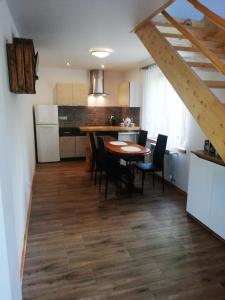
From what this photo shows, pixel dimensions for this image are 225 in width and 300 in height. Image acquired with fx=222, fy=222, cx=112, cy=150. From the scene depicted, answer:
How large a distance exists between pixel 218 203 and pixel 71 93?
464 centimetres

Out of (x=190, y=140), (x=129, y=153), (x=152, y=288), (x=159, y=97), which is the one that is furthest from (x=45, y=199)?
(x=159, y=97)

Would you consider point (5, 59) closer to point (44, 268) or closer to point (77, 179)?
point (44, 268)

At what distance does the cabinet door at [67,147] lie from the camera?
19.6ft

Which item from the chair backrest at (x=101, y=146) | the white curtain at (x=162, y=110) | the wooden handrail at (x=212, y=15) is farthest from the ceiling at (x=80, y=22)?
the chair backrest at (x=101, y=146)

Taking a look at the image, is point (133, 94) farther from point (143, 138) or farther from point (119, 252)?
point (119, 252)

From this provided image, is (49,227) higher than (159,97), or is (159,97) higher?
(159,97)

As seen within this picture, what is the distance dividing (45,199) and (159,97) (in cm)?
296

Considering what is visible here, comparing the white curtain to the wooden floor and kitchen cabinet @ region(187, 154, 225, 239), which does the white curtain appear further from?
the wooden floor

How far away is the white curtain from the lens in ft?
13.0

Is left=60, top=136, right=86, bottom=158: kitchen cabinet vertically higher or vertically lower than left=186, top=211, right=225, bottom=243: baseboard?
higher

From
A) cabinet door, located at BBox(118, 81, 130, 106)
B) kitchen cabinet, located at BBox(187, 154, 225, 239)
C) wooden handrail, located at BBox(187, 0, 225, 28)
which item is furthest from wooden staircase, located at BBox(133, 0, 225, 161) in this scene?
cabinet door, located at BBox(118, 81, 130, 106)

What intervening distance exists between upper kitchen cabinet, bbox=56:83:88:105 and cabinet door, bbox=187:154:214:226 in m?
3.93

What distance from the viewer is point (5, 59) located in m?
1.84

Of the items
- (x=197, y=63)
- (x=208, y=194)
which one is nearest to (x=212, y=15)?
(x=197, y=63)
